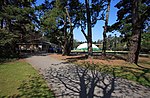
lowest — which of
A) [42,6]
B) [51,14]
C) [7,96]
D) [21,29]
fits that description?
[7,96]

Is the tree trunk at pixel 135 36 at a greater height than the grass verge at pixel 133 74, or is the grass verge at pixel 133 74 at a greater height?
the tree trunk at pixel 135 36

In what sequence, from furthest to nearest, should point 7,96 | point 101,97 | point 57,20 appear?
point 57,20 < point 7,96 < point 101,97

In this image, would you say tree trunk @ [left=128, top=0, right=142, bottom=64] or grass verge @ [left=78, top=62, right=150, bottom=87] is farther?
tree trunk @ [left=128, top=0, right=142, bottom=64]

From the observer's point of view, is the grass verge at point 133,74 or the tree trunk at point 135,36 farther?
the tree trunk at point 135,36

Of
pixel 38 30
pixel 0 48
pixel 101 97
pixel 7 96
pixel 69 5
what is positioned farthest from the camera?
pixel 38 30

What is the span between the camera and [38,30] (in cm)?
3338

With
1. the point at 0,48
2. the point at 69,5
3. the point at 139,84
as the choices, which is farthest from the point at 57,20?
the point at 139,84

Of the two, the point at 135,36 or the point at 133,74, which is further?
the point at 135,36

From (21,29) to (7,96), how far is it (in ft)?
86.9

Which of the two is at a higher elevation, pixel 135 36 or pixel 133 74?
pixel 135 36

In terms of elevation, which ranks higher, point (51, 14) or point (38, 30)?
point (51, 14)

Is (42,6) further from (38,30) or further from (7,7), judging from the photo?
(7,7)

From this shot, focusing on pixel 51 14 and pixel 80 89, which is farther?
pixel 51 14

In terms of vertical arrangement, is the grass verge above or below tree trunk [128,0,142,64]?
below
